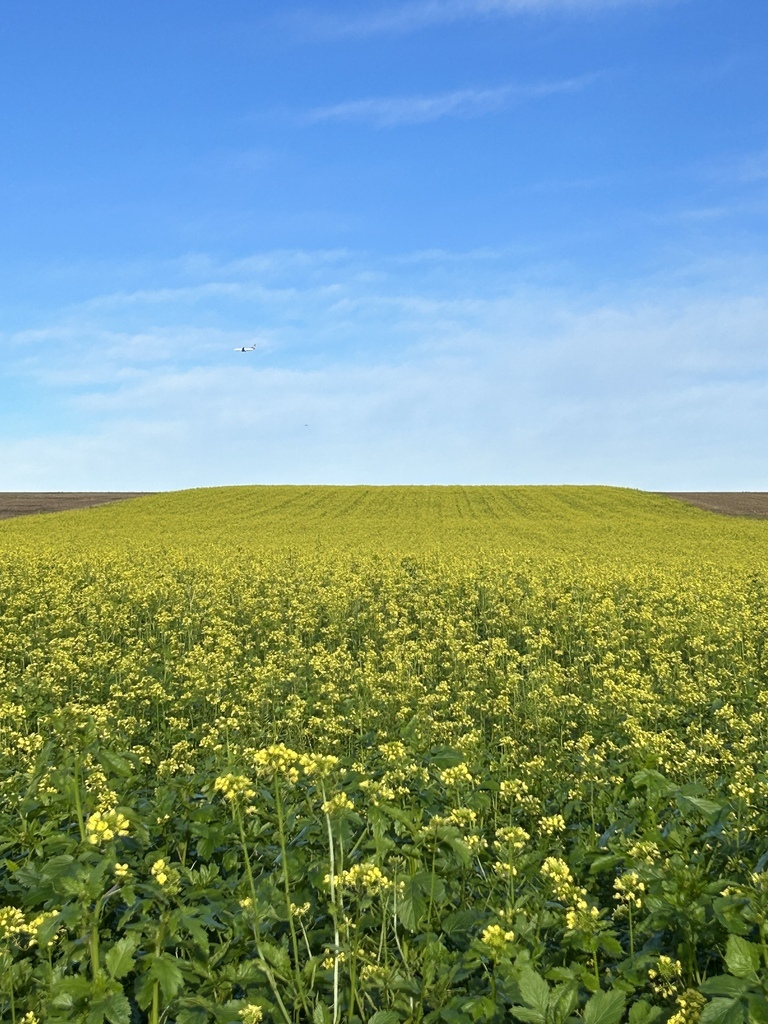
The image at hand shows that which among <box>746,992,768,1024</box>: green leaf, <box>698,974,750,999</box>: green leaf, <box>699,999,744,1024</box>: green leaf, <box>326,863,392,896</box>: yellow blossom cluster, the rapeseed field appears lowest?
the rapeseed field

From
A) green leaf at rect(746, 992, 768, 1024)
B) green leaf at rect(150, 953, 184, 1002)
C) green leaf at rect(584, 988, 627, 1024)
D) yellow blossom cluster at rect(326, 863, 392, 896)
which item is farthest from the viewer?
yellow blossom cluster at rect(326, 863, 392, 896)

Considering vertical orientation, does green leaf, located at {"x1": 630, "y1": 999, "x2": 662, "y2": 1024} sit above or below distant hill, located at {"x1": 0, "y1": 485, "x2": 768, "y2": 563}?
below

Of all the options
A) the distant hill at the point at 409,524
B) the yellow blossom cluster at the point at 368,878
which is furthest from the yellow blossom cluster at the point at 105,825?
the distant hill at the point at 409,524

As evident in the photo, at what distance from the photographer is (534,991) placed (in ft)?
9.57

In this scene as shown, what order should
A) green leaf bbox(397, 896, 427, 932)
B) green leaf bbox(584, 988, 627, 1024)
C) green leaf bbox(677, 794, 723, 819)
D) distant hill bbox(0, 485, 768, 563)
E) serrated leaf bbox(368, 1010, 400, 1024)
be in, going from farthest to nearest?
distant hill bbox(0, 485, 768, 563), green leaf bbox(677, 794, 723, 819), green leaf bbox(397, 896, 427, 932), serrated leaf bbox(368, 1010, 400, 1024), green leaf bbox(584, 988, 627, 1024)

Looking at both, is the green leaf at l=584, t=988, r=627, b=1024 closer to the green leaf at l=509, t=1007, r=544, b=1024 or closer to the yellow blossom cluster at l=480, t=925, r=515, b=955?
the green leaf at l=509, t=1007, r=544, b=1024

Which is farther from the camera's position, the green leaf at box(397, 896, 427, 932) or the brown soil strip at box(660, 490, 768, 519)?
the brown soil strip at box(660, 490, 768, 519)

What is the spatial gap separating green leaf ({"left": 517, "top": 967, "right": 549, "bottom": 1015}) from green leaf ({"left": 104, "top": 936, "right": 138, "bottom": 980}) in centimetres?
171

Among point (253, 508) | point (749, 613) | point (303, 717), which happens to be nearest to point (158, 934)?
point (303, 717)

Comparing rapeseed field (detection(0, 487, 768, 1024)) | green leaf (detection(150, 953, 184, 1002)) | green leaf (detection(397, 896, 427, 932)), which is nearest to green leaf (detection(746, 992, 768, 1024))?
rapeseed field (detection(0, 487, 768, 1024))

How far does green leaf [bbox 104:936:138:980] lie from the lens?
3.05 metres

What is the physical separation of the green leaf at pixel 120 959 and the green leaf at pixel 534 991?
1.71m

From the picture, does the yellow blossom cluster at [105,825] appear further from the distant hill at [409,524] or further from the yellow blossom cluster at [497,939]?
the distant hill at [409,524]

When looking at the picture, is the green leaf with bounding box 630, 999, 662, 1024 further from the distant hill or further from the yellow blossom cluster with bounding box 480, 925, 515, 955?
the distant hill
